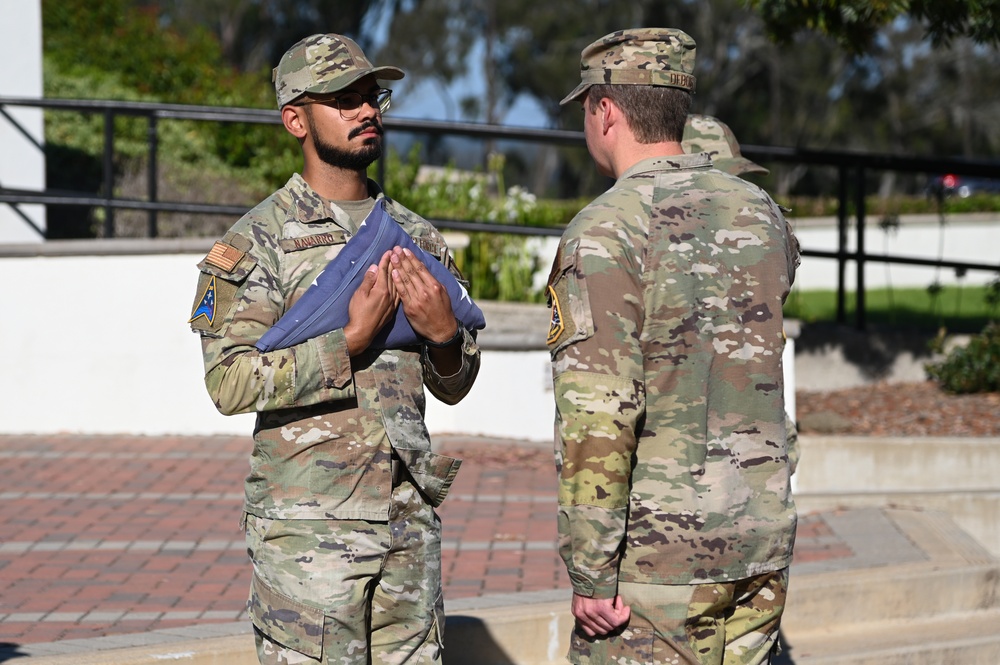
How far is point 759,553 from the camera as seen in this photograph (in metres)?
2.98

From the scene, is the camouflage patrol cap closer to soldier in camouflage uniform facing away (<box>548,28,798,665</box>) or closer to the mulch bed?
soldier in camouflage uniform facing away (<box>548,28,798,665</box>)

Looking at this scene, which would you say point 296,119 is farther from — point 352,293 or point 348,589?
point 348,589

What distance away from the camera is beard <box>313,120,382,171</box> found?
3256mm

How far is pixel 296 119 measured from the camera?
3301 millimetres

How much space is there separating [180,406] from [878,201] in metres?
22.8

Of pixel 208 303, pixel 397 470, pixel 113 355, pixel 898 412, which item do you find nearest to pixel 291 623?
pixel 397 470

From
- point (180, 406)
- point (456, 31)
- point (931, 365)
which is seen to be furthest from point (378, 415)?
point (456, 31)

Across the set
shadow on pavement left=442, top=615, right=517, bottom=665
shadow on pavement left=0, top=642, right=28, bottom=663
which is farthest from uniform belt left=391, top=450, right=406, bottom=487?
shadow on pavement left=0, top=642, right=28, bottom=663

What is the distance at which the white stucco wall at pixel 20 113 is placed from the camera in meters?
11.3

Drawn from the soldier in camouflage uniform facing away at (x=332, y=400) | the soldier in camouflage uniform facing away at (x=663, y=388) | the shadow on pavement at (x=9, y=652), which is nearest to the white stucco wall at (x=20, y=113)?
the shadow on pavement at (x=9, y=652)

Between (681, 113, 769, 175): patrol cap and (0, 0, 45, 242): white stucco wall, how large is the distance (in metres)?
8.05

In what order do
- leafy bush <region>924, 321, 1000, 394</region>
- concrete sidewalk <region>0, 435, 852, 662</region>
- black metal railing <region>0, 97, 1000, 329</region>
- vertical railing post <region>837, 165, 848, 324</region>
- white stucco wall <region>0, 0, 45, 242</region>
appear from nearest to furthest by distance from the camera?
1. concrete sidewalk <region>0, 435, 852, 662</region>
2. leafy bush <region>924, 321, 1000, 394</region>
3. black metal railing <region>0, 97, 1000, 329</region>
4. vertical railing post <region>837, 165, 848, 324</region>
5. white stucco wall <region>0, 0, 45, 242</region>

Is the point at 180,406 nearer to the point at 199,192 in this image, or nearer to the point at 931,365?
the point at 199,192

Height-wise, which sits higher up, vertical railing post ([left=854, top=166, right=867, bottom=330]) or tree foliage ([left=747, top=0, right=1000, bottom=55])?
tree foliage ([left=747, top=0, right=1000, bottom=55])
